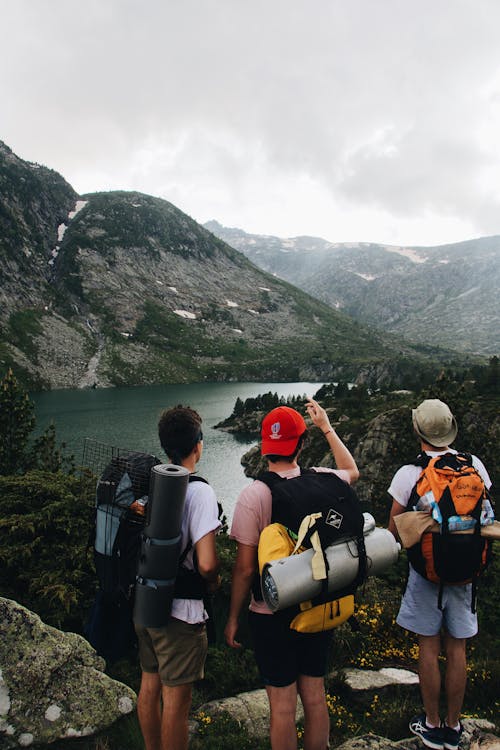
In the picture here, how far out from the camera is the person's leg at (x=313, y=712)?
3.69m

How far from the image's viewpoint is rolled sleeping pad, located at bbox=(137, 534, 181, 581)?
136 inches

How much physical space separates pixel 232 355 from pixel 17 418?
6094 inches

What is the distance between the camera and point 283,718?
140 inches

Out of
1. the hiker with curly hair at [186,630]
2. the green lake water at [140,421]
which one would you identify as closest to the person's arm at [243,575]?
the hiker with curly hair at [186,630]

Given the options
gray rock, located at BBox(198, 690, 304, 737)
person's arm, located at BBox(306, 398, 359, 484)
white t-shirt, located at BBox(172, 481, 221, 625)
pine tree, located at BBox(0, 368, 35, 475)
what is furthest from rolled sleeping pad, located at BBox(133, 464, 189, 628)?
pine tree, located at BBox(0, 368, 35, 475)

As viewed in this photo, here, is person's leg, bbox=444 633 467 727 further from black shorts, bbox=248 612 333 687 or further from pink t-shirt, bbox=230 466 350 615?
pink t-shirt, bbox=230 466 350 615

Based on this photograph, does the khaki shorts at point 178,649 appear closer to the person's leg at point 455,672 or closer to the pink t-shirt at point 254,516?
the pink t-shirt at point 254,516

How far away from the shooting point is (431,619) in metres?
4.35

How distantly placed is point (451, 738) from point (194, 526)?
3244mm

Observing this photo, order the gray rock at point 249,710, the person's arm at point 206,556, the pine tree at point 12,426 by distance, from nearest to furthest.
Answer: the person's arm at point 206,556 < the gray rock at point 249,710 < the pine tree at point 12,426

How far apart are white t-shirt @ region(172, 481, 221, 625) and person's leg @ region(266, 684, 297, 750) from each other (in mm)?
849

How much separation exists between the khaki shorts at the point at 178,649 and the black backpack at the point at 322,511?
658 millimetres

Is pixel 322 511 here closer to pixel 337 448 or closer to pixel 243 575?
pixel 243 575

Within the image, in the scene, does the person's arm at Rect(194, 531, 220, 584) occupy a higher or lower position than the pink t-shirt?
lower
